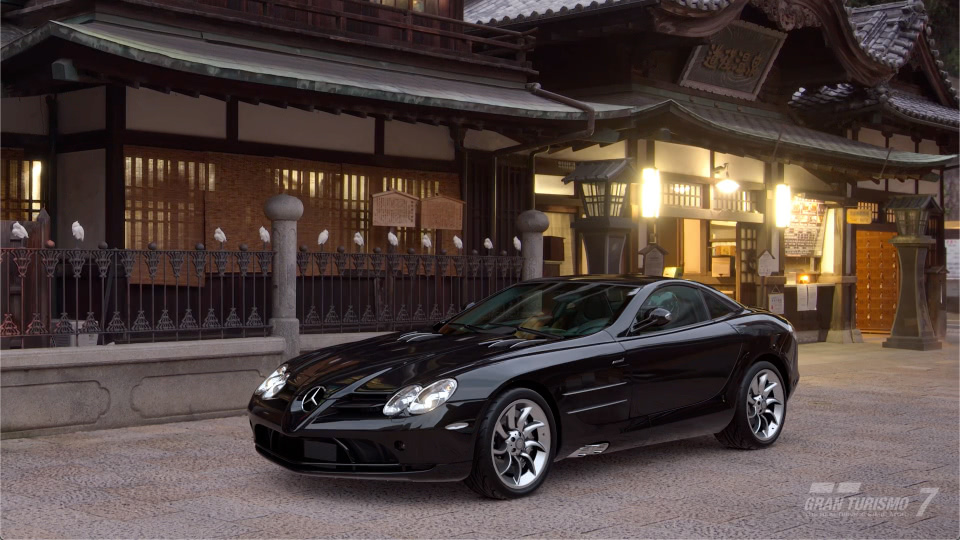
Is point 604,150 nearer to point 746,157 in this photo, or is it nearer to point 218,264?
point 746,157

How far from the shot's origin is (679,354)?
7.77 m

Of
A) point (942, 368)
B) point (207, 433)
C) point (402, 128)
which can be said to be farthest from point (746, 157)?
point (207, 433)

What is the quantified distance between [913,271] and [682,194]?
536 centimetres

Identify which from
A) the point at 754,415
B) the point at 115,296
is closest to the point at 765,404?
the point at 754,415

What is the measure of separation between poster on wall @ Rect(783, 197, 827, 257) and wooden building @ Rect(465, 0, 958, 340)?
0.04 metres

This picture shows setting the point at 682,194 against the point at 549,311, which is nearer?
the point at 549,311

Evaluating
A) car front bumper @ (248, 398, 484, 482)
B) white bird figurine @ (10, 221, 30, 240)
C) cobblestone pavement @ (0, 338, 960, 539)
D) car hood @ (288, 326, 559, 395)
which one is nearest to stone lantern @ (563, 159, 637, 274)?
cobblestone pavement @ (0, 338, 960, 539)

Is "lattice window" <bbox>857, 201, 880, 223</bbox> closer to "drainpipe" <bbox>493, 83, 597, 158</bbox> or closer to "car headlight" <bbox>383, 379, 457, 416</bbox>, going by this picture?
"drainpipe" <bbox>493, 83, 597, 158</bbox>

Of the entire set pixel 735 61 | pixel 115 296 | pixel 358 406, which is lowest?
pixel 358 406

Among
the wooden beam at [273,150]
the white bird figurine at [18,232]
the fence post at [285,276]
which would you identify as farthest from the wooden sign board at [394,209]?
the white bird figurine at [18,232]

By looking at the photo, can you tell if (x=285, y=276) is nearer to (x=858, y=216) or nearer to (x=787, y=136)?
(x=787, y=136)

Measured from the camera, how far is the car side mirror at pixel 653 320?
294 inches

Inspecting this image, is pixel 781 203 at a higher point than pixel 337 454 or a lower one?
higher

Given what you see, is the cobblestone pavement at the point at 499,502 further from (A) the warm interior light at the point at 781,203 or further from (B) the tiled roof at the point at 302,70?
(A) the warm interior light at the point at 781,203
